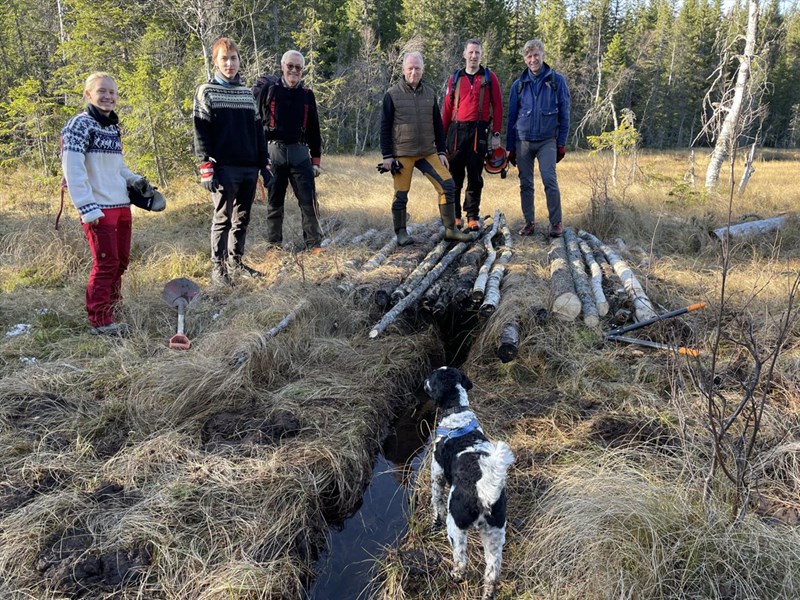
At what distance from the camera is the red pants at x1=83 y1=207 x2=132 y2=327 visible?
4.54 meters

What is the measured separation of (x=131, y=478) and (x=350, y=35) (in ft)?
118

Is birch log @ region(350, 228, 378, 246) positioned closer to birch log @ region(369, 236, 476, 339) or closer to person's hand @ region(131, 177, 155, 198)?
birch log @ region(369, 236, 476, 339)

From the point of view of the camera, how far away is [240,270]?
243 inches

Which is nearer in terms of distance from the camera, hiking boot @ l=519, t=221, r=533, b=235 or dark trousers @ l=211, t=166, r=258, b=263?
dark trousers @ l=211, t=166, r=258, b=263

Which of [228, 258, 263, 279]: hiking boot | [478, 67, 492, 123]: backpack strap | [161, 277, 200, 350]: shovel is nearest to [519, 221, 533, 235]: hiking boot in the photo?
[478, 67, 492, 123]: backpack strap

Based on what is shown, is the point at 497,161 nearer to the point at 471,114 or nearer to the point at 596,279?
the point at 471,114

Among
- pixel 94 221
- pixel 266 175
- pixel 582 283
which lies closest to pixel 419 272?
pixel 582 283

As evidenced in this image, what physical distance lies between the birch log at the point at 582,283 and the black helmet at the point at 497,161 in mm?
1359

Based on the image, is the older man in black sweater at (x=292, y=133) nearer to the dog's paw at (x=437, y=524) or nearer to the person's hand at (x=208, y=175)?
the person's hand at (x=208, y=175)

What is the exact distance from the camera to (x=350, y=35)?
34.1 meters

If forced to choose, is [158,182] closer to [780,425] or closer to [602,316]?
[602,316]

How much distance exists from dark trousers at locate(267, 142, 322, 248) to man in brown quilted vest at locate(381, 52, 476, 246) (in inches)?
39.0

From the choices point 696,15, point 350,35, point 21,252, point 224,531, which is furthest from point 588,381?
Answer: point 696,15

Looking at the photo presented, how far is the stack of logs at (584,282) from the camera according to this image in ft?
16.4
